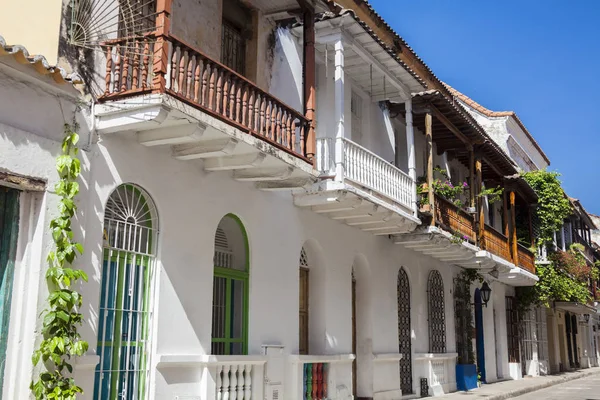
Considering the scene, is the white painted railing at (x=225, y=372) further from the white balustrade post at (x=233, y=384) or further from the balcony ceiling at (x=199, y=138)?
the balcony ceiling at (x=199, y=138)

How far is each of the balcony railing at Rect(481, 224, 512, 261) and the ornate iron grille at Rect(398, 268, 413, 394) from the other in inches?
114

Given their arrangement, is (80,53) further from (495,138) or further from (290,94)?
(495,138)

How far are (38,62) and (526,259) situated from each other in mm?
18733

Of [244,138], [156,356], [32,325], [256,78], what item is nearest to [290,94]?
[256,78]

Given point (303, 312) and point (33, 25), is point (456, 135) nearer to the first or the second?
point (303, 312)

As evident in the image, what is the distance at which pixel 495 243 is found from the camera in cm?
1888

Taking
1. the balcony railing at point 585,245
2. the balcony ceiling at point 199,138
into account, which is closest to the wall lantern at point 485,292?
the balcony ceiling at point 199,138

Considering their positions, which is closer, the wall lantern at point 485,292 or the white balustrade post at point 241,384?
the white balustrade post at point 241,384

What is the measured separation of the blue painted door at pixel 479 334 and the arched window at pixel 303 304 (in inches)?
401

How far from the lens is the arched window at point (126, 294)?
793 cm

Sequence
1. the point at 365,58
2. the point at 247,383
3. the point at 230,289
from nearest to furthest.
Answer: the point at 247,383 → the point at 230,289 → the point at 365,58

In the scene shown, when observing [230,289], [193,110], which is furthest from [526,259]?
[193,110]

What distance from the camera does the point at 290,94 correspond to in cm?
1193

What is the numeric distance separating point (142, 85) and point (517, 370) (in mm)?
19961
